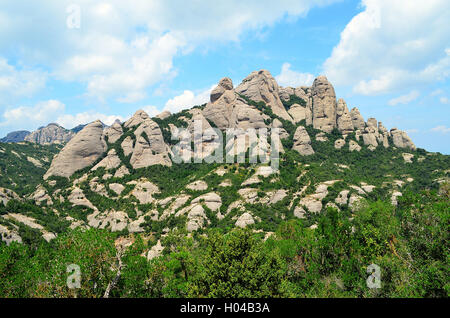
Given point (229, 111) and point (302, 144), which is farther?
point (229, 111)

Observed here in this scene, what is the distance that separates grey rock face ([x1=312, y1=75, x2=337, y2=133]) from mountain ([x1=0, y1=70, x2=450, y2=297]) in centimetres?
77

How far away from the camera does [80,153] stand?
4318 inches

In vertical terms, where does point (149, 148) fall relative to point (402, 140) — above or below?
below

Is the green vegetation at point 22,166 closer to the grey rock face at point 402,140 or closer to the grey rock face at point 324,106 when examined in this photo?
the grey rock face at point 324,106

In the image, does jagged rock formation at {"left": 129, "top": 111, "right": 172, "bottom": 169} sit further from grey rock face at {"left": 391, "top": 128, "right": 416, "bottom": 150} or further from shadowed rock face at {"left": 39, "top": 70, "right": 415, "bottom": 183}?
grey rock face at {"left": 391, "top": 128, "right": 416, "bottom": 150}

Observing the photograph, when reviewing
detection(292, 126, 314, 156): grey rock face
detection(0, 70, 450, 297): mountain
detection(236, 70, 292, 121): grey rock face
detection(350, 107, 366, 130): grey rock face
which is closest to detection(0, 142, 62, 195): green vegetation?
detection(0, 70, 450, 297): mountain

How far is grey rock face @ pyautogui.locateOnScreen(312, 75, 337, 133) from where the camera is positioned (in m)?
136

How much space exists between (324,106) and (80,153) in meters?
124

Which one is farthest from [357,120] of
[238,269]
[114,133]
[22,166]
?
[22,166]

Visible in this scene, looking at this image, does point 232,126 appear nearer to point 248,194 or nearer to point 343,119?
point 248,194

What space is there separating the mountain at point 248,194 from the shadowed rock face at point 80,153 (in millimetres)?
467

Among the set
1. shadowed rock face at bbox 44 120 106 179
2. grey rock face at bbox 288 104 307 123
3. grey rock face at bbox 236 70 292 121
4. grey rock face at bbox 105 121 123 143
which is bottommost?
shadowed rock face at bbox 44 120 106 179
